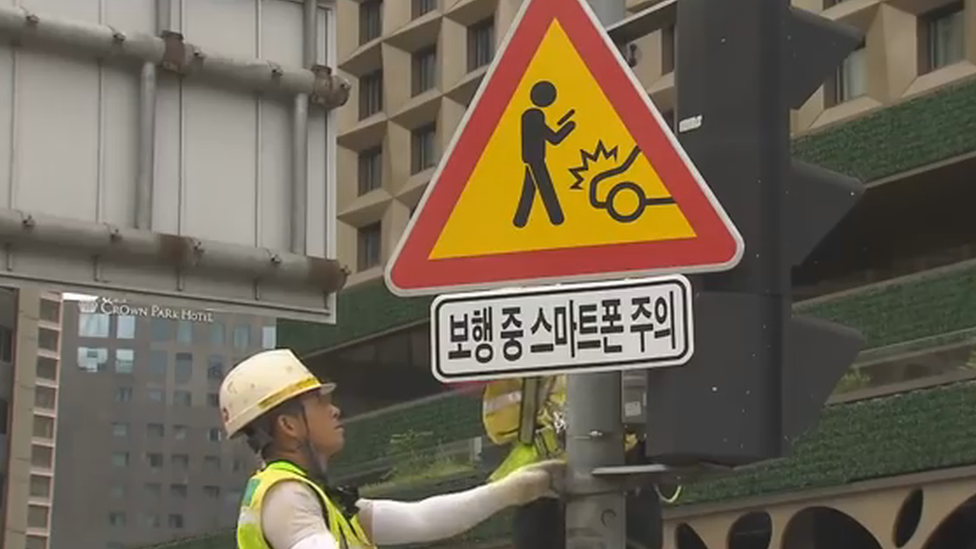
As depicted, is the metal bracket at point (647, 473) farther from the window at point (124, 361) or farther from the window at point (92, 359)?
the window at point (124, 361)

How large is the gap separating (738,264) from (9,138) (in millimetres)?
4693

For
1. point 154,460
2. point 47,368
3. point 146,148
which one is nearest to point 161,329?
point 154,460

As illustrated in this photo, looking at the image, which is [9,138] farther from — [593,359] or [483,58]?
[483,58]

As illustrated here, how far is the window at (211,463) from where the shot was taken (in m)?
90.1

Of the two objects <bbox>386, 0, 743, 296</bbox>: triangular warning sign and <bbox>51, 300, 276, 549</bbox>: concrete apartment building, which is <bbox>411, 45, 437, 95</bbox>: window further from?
<bbox>51, 300, 276, 549</bbox>: concrete apartment building

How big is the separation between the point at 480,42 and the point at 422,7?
2.21m

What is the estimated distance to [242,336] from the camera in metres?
90.4

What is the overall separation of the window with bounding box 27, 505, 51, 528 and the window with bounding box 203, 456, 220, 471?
902 centimetres

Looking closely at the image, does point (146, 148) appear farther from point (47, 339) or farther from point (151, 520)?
point (151, 520)

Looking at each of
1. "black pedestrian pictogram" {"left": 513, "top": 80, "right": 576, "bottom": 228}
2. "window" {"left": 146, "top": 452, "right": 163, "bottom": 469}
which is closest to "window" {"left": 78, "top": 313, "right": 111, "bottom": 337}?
"window" {"left": 146, "top": 452, "right": 163, "bottom": 469}

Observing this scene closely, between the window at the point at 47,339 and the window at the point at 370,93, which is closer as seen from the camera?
the window at the point at 370,93

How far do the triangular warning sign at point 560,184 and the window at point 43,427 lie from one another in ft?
267

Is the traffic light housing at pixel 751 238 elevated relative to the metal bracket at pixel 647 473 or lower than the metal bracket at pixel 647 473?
elevated

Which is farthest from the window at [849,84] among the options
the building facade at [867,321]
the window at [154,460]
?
the window at [154,460]
